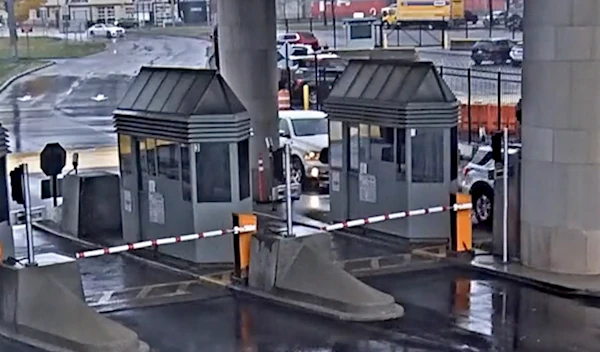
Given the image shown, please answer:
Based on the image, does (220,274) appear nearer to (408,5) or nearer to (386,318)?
(386,318)

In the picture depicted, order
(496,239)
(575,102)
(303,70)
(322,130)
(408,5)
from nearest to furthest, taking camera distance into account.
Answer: (575,102) < (496,239) < (322,130) < (303,70) < (408,5)

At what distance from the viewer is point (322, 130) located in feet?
85.2

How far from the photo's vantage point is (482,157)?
20.9 metres

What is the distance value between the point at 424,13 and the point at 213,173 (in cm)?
5100

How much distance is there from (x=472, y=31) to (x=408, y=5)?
428 centimetres

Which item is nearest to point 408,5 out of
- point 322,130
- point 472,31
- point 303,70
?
point 472,31

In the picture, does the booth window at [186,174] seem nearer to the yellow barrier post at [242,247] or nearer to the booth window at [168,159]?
the booth window at [168,159]

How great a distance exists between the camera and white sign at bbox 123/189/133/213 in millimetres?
18630

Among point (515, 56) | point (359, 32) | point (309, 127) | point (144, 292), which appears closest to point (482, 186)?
point (309, 127)

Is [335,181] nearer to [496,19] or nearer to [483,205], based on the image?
[483,205]

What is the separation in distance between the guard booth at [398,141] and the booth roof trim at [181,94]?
2766mm

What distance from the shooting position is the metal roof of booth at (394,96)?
60.2 feet

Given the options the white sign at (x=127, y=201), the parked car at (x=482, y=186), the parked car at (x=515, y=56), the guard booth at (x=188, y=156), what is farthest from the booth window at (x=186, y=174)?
the parked car at (x=515, y=56)

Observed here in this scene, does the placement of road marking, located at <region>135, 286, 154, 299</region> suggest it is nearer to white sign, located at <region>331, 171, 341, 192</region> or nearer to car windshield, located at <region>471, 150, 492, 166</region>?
white sign, located at <region>331, 171, 341, 192</region>
